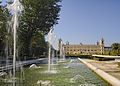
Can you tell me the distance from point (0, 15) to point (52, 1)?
10.6 metres

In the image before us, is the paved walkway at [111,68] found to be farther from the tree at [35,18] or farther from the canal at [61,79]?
the tree at [35,18]

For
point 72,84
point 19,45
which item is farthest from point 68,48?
point 72,84

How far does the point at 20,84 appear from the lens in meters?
14.0

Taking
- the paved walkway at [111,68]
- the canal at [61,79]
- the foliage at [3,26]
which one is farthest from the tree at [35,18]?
the canal at [61,79]

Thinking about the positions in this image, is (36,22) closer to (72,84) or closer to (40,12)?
(40,12)

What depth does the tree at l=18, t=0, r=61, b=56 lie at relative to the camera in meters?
48.1

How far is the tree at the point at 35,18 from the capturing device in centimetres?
4809

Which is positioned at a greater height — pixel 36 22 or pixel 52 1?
pixel 52 1

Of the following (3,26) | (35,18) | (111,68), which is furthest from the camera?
(35,18)

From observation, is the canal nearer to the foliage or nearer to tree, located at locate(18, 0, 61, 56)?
the foliage

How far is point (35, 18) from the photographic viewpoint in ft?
158

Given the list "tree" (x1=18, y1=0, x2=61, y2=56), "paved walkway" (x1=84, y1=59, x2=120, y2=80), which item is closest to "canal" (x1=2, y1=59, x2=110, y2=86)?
"paved walkway" (x1=84, y1=59, x2=120, y2=80)

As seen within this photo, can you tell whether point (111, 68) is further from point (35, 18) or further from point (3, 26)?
point (35, 18)

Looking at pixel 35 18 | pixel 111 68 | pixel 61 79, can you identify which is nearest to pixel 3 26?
pixel 35 18
